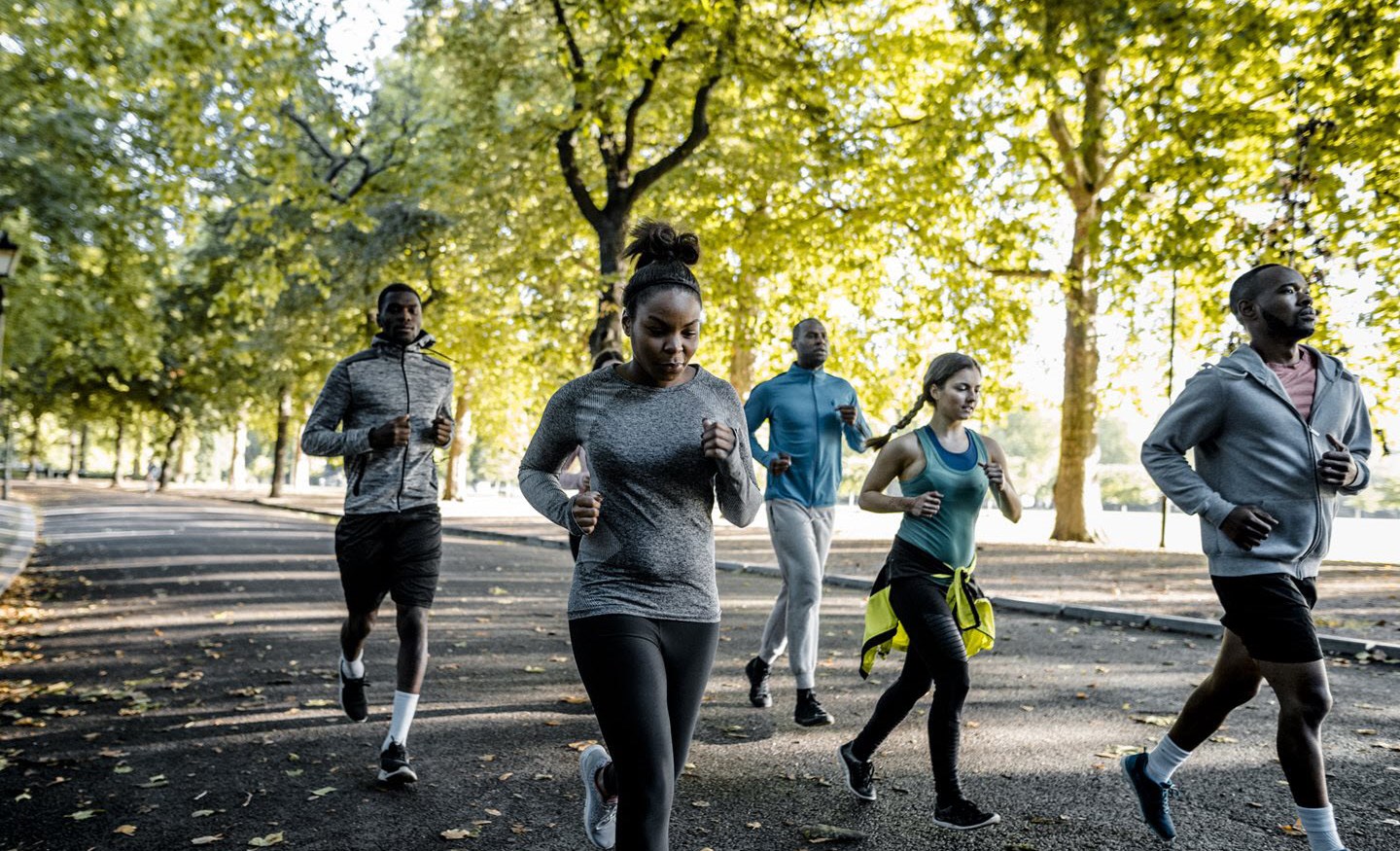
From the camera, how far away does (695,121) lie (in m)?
17.4

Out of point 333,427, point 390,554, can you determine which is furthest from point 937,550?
point 333,427

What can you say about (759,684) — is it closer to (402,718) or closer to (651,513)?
(402,718)

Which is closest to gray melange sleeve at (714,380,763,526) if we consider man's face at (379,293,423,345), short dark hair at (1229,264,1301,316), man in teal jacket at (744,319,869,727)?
short dark hair at (1229,264,1301,316)

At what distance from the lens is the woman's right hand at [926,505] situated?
4492 mm

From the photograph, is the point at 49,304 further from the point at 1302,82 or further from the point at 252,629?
the point at 1302,82

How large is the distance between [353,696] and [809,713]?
2.50 m

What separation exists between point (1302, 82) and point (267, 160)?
532 inches

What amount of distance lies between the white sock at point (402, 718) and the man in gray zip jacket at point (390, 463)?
0.13 meters

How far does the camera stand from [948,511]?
15.3 feet

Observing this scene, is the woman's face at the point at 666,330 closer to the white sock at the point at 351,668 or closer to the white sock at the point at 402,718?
the white sock at the point at 402,718

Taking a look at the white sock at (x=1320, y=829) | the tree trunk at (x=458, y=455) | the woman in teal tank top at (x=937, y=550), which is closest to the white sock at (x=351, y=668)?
the woman in teal tank top at (x=937, y=550)

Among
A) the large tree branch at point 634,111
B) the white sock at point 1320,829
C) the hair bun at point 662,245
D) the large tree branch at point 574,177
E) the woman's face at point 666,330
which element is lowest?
the white sock at point 1320,829

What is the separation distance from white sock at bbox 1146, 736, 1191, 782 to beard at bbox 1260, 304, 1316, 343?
1588mm

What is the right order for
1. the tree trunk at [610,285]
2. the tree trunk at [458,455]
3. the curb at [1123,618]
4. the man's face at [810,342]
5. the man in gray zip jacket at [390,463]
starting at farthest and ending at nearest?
1. the tree trunk at [458,455]
2. the tree trunk at [610,285]
3. the curb at [1123,618]
4. the man's face at [810,342]
5. the man in gray zip jacket at [390,463]
